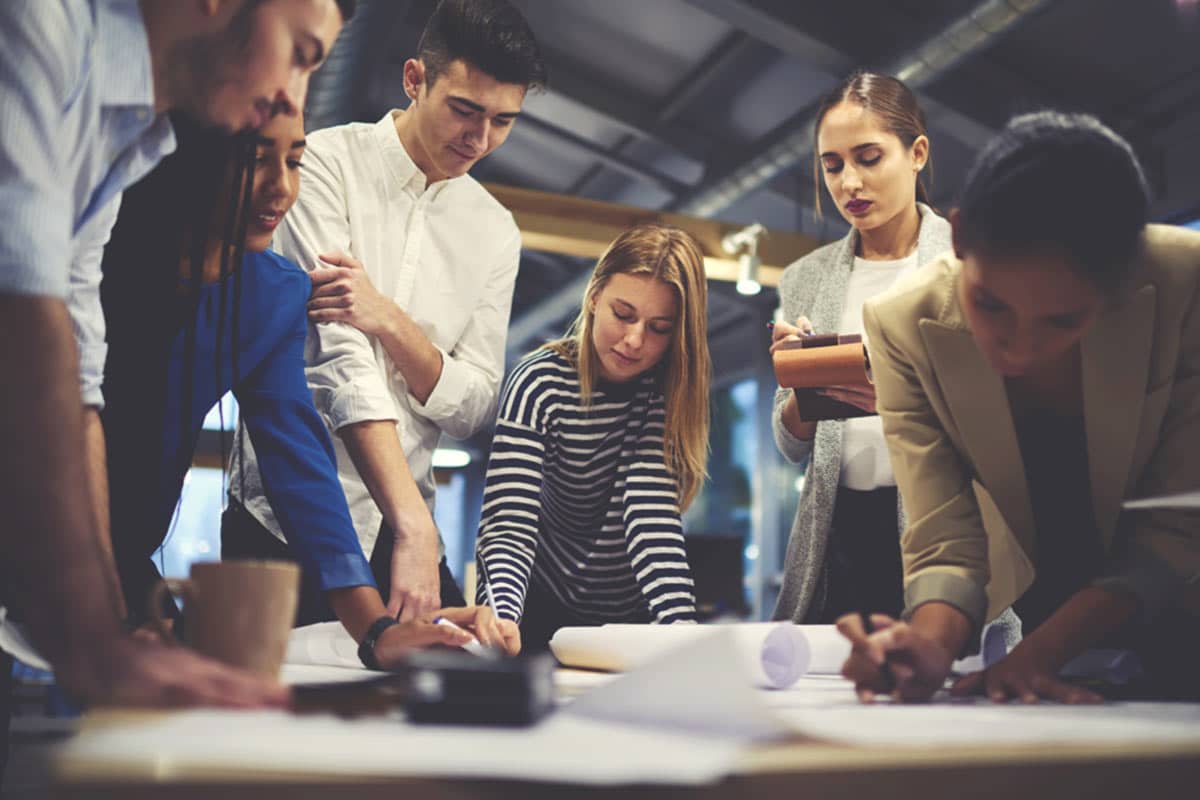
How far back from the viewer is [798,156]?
17.1ft

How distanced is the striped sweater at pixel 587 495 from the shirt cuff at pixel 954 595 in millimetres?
676

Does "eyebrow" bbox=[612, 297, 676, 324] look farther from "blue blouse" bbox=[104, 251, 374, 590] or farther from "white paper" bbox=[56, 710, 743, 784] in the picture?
"white paper" bbox=[56, 710, 743, 784]

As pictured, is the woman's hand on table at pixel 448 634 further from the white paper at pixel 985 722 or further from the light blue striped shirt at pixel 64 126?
the light blue striped shirt at pixel 64 126

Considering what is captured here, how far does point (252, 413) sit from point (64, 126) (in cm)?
61

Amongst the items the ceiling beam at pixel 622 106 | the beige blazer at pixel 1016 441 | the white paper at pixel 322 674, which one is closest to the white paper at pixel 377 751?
the white paper at pixel 322 674

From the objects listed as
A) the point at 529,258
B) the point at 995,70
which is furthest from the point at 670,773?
the point at 529,258

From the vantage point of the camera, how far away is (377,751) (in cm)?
47

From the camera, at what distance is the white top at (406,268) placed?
5.39 ft

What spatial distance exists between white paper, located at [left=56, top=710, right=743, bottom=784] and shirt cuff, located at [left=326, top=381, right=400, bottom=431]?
92 centimetres

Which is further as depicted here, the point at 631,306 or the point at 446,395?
the point at 631,306

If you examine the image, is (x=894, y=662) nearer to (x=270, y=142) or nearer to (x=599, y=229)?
(x=270, y=142)

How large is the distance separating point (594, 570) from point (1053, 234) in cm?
109

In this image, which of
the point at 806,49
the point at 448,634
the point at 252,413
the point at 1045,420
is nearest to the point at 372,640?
the point at 448,634

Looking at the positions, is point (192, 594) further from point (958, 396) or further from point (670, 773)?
point (958, 396)
